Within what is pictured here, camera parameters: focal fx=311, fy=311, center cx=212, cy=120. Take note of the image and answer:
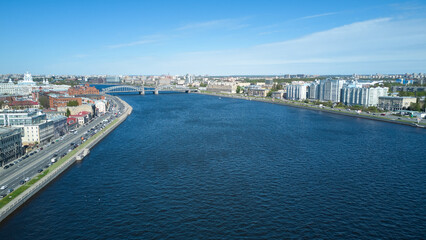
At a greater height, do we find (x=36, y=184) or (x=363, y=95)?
(x=363, y=95)

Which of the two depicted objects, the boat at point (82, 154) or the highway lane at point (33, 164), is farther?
the boat at point (82, 154)

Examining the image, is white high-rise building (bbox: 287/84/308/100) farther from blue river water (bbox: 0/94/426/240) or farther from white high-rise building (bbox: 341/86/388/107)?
blue river water (bbox: 0/94/426/240)

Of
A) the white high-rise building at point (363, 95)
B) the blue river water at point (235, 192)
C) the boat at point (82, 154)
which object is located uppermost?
the white high-rise building at point (363, 95)

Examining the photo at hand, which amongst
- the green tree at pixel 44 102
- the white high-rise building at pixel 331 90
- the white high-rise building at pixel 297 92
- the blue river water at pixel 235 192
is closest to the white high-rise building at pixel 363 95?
the white high-rise building at pixel 331 90

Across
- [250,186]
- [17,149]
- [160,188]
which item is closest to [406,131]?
[250,186]

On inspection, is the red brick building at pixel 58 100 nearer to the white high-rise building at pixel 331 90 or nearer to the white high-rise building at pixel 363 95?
the white high-rise building at pixel 363 95

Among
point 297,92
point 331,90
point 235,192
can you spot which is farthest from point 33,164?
point 297,92

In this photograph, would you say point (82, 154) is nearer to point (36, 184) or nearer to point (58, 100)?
point (36, 184)

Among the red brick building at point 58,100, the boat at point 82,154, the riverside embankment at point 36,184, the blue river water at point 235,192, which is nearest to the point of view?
the blue river water at point 235,192

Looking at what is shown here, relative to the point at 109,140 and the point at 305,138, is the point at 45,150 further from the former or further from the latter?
the point at 305,138
